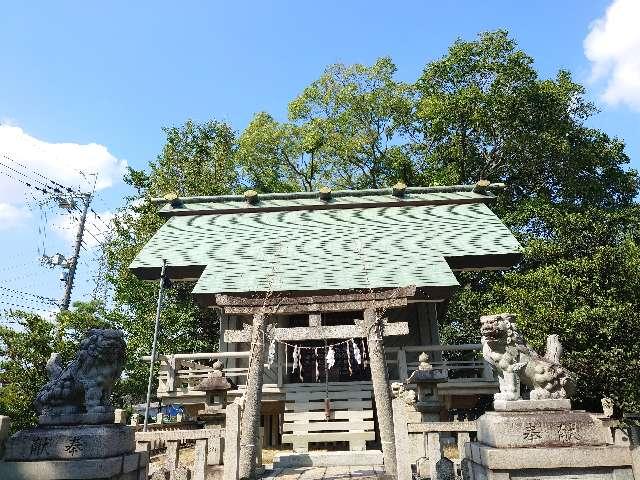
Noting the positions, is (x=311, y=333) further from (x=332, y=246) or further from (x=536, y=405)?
(x=536, y=405)

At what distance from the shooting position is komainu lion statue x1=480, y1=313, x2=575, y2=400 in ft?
20.7

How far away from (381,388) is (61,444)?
722cm

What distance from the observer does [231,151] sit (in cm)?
3052

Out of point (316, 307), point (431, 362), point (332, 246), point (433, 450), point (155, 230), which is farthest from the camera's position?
point (155, 230)

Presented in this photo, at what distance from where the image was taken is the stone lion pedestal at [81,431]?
5672mm

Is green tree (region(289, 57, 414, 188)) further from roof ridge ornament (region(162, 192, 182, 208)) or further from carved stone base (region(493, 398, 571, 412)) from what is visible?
carved stone base (region(493, 398, 571, 412))

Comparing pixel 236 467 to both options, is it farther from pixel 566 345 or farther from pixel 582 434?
pixel 566 345

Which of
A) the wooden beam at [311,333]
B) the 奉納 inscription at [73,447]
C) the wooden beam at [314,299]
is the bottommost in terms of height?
the 奉納 inscription at [73,447]

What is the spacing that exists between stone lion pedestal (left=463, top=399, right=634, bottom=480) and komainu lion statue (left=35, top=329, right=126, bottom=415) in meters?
5.19

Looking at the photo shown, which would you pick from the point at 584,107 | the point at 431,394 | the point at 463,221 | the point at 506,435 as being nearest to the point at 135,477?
the point at 506,435

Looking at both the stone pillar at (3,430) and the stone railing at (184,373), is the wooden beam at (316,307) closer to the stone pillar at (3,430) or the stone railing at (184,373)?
the stone railing at (184,373)

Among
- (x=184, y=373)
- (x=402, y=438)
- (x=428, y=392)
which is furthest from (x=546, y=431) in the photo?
(x=184, y=373)

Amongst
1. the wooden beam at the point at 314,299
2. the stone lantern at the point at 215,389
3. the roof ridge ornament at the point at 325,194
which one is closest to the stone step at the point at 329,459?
the stone lantern at the point at 215,389

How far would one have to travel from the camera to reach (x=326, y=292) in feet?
45.7
